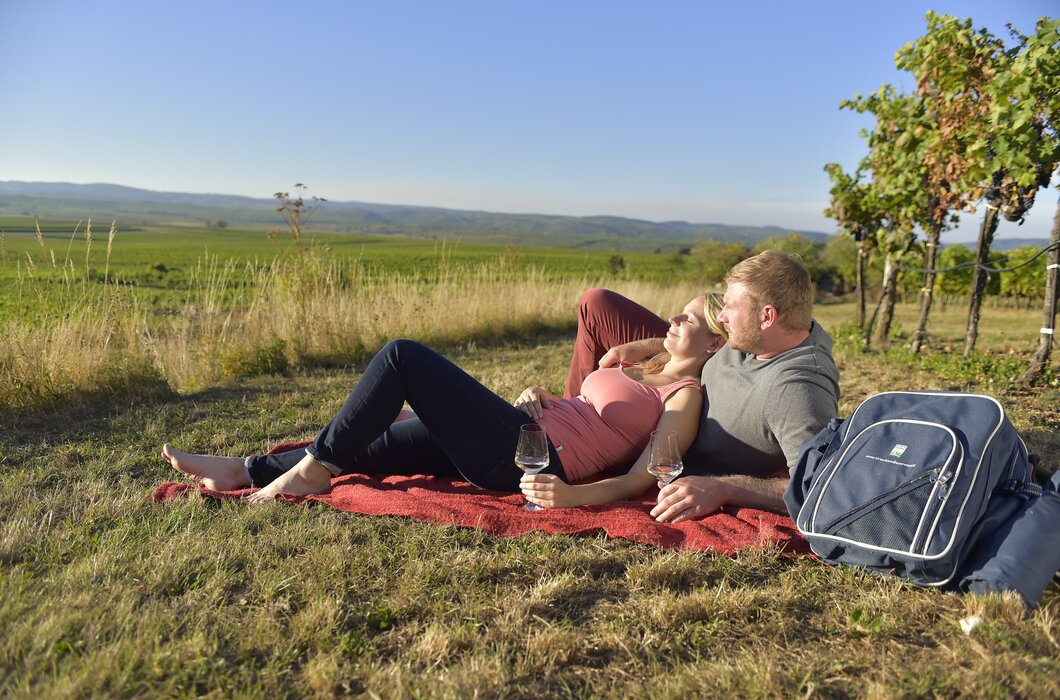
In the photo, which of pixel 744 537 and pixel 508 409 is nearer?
pixel 744 537

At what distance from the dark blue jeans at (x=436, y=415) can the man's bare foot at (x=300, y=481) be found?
8cm

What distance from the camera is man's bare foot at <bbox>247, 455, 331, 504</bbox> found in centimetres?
343

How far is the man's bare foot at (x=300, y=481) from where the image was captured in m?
3.43

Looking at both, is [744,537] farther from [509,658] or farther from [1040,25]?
[1040,25]

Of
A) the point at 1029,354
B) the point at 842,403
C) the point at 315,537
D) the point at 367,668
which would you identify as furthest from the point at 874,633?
the point at 1029,354

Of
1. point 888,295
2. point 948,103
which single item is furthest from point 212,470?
point 888,295

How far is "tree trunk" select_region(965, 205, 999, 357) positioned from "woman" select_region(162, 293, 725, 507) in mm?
5296

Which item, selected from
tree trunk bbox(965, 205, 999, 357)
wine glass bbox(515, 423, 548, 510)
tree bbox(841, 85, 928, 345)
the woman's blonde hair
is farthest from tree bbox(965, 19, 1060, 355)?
wine glass bbox(515, 423, 548, 510)

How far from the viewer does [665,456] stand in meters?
2.97

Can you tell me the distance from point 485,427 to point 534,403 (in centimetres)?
29

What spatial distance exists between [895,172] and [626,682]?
855 centimetres

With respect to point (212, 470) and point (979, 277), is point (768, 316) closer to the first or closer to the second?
point (212, 470)

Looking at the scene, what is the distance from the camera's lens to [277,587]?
8.50ft

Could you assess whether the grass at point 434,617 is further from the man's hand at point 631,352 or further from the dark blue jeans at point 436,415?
the man's hand at point 631,352
